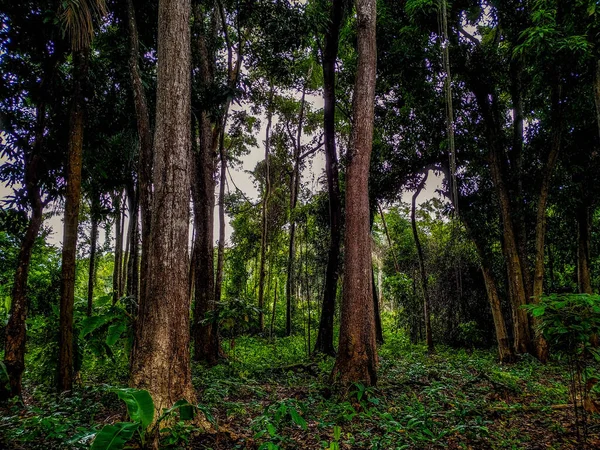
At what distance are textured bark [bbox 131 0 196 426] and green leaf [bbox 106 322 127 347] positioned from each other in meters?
1.71

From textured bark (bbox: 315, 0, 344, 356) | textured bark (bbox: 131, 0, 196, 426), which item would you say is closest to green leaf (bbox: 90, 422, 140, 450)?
textured bark (bbox: 131, 0, 196, 426)

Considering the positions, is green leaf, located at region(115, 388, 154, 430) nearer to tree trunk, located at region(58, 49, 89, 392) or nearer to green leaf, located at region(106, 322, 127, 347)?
green leaf, located at region(106, 322, 127, 347)

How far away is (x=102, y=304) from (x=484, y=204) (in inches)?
451

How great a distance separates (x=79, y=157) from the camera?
552 centimetres

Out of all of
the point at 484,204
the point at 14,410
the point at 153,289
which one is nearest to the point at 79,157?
the point at 153,289

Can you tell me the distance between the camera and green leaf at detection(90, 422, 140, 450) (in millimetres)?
2061

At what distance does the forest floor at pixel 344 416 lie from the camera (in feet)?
10.8

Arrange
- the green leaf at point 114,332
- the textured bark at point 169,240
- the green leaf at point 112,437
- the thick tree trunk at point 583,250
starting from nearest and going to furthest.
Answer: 1. the green leaf at point 112,437
2. the textured bark at point 169,240
3. the green leaf at point 114,332
4. the thick tree trunk at point 583,250

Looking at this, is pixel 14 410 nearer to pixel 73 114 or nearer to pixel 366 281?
pixel 73 114

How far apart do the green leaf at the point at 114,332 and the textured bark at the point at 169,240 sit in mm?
1705

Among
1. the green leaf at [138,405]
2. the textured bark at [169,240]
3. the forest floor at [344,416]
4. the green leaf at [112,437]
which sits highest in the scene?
the textured bark at [169,240]

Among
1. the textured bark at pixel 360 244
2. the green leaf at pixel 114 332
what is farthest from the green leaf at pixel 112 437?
the textured bark at pixel 360 244

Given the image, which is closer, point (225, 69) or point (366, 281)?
point (366, 281)

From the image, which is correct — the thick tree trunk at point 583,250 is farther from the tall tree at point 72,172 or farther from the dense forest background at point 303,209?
the tall tree at point 72,172
